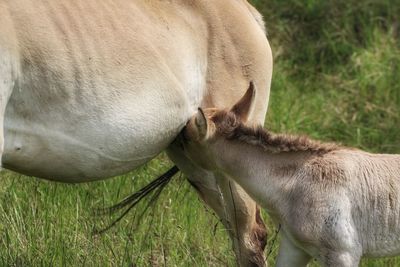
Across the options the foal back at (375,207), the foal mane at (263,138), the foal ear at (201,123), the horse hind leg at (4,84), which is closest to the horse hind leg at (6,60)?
the horse hind leg at (4,84)

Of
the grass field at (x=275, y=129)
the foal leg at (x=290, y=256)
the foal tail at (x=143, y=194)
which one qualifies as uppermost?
the foal leg at (x=290, y=256)

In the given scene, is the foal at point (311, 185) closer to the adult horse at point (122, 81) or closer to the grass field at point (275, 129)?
the adult horse at point (122, 81)

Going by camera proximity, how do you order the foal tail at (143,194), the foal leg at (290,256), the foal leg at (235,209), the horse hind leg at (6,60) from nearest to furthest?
the horse hind leg at (6,60), the foal leg at (290,256), the foal leg at (235,209), the foal tail at (143,194)

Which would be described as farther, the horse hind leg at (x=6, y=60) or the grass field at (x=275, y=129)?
the grass field at (x=275, y=129)

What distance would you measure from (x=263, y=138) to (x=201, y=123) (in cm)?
27

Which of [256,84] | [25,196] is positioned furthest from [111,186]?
[256,84]

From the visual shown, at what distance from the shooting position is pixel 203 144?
17.0ft

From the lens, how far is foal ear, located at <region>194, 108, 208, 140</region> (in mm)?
5039

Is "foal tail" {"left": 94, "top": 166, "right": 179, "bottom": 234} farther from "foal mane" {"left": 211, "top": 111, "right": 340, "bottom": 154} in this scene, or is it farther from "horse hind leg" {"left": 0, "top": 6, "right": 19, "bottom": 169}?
"horse hind leg" {"left": 0, "top": 6, "right": 19, "bottom": 169}

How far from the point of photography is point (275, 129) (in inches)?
308

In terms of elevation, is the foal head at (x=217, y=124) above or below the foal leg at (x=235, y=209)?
above

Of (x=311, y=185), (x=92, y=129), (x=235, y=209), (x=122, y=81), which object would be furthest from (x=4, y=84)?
(x=235, y=209)

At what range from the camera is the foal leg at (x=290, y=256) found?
494cm

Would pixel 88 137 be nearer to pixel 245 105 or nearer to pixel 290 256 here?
pixel 245 105
